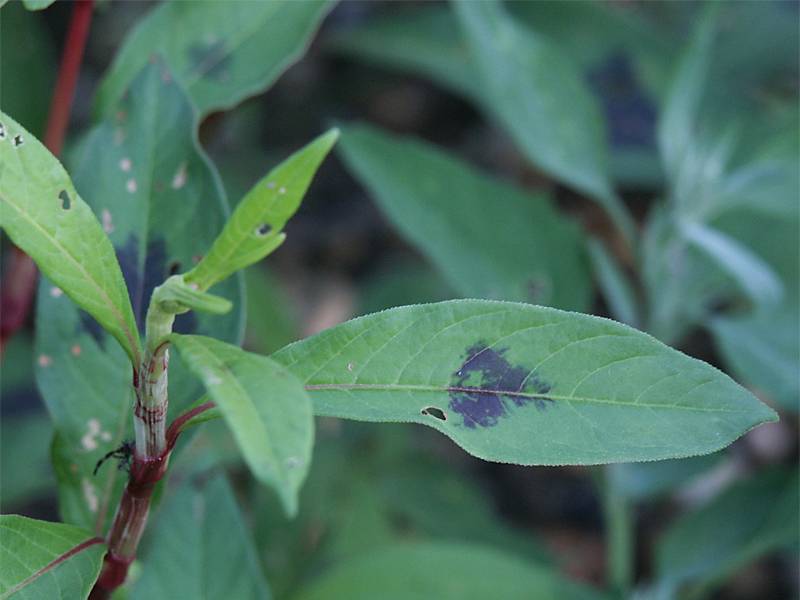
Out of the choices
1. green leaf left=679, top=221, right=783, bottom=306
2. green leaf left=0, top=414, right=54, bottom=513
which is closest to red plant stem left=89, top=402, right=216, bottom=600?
green leaf left=0, top=414, right=54, bottom=513

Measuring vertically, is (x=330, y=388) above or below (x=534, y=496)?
above

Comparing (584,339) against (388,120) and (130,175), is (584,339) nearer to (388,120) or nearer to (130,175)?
(130,175)

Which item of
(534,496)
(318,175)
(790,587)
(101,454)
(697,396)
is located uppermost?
(697,396)

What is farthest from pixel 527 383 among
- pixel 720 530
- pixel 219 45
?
pixel 720 530

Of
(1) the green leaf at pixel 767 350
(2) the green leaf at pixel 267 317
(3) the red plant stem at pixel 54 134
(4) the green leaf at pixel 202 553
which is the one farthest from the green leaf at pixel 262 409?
(2) the green leaf at pixel 267 317

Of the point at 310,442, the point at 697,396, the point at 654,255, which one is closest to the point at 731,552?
the point at 654,255
